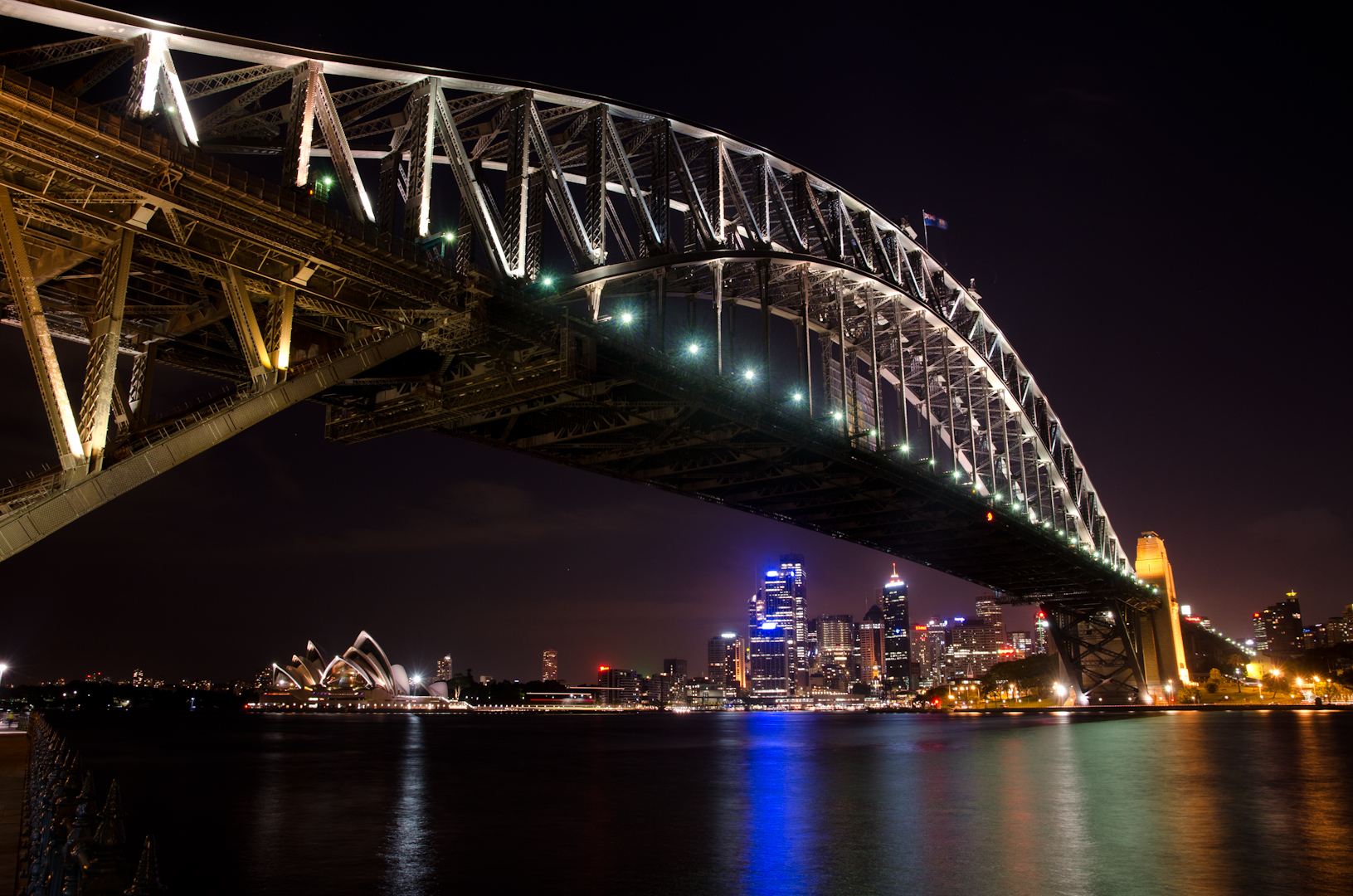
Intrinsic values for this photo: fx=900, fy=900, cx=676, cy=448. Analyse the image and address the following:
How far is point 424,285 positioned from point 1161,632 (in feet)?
296

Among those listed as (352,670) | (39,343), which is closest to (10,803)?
(39,343)

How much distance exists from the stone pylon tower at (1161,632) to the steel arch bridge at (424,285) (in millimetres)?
45541

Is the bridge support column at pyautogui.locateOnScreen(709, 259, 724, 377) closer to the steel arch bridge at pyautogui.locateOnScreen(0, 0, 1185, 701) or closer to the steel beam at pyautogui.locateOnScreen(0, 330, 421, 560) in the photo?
the steel arch bridge at pyautogui.locateOnScreen(0, 0, 1185, 701)

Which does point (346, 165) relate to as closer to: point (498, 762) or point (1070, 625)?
point (498, 762)

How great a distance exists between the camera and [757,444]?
39.2 meters

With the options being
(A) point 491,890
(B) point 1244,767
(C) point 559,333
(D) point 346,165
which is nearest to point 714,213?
(C) point 559,333

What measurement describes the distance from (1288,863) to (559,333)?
2135 centimetres

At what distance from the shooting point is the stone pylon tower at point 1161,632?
295 feet

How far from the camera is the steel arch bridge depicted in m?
17.0

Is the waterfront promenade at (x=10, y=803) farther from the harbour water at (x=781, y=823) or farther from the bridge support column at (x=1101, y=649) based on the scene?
the bridge support column at (x=1101, y=649)

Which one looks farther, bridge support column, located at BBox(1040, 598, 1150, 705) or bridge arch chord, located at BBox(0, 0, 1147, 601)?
bridge support column, located at BBox(1040, 598, 1150, 705)

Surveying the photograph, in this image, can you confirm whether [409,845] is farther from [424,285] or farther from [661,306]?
[661,306]

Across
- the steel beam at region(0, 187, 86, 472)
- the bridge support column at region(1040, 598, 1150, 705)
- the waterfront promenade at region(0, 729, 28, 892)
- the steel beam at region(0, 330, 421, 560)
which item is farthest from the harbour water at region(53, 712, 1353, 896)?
the bridge support column at region(1040, 598, 1150, 705)

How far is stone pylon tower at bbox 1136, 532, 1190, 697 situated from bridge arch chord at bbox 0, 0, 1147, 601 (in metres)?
41.8
